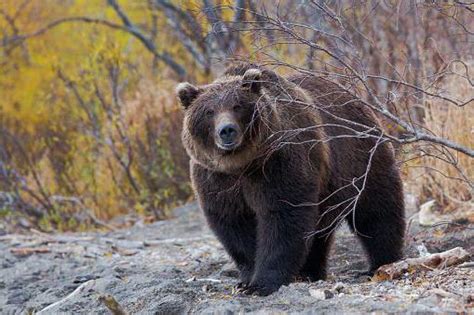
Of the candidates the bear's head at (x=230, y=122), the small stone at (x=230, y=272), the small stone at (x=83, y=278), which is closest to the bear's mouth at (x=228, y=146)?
the bear's head at (x=230, y=122)

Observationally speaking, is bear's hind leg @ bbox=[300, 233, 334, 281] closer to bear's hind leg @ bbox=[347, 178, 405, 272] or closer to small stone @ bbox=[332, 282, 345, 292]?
bear's hind leg @ bbox=[347, 178, 405, 272]

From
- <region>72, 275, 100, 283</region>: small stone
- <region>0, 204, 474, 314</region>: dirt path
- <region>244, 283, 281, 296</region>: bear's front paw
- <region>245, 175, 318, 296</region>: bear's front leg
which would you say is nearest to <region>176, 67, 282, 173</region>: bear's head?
<region>245, 175, 318, 296</region>: bear's front leg

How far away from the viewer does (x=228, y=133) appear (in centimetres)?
551

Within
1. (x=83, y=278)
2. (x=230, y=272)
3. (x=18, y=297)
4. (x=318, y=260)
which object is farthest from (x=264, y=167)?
(x=18, y=297)

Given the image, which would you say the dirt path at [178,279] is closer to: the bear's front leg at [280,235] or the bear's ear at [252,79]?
the bear's front leg at [280,235]

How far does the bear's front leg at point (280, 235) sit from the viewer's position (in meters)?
5.59

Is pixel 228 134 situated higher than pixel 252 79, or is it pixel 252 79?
pixel 252 79

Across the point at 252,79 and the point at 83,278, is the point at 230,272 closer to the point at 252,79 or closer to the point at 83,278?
the point at 83,278

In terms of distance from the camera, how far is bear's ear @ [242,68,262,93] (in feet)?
18.9

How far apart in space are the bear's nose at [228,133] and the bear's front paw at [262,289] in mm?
943

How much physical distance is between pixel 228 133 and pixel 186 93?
0.67 meters

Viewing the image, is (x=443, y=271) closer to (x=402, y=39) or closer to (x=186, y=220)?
(x=186, y=220)

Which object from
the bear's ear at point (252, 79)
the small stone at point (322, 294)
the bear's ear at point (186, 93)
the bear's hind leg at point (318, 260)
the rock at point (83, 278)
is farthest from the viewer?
the rock at point (83, 278)

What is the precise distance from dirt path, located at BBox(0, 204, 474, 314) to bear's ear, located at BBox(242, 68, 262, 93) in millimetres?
1345
